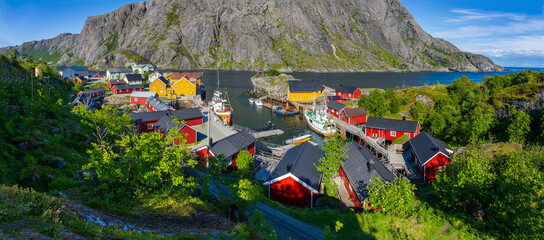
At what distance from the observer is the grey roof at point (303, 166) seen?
25.6 metres

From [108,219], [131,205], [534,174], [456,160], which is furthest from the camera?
[456,160]

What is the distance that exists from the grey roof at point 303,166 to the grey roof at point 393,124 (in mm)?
21442

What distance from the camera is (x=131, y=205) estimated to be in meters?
12.8

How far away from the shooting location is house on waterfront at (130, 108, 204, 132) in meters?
46.8

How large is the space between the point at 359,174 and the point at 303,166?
203 inches

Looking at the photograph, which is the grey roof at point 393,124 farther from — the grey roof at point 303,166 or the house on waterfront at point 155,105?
the house on waterfront at point 155,105

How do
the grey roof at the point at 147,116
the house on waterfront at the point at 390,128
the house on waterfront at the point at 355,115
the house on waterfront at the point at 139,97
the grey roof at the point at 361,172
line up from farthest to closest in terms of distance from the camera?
the house on waterfront at the point at 139,97 → the house on waterfront at the point at 355,115 → the grey roof at the point at 147,116 → the house on waterfront at the point at 390,128 → the grey roof at the point at 361,172

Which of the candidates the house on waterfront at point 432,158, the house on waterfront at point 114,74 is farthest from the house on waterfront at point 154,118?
the house on waterfront at point 114,74

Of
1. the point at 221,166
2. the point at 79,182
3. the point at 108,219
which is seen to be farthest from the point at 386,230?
the point at 79,182

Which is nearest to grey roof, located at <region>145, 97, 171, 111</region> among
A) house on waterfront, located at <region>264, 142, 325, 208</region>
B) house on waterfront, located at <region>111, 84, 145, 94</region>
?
house on waterfront, located at <region>111, 84, 145, 94</region>

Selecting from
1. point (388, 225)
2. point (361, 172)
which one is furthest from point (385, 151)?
point (388, 225)

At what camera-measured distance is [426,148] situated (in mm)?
35094

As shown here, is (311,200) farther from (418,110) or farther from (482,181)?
(418,110)

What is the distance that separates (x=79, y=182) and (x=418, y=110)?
58.9m
